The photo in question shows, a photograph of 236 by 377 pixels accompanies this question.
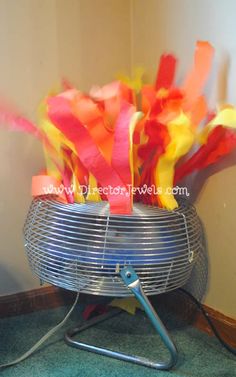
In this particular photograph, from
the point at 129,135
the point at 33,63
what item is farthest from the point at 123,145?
the point at 33,63

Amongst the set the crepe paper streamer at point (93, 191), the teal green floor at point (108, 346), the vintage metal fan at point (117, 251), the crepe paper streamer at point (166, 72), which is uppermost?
the crepe paper streamer at point (166, 72)

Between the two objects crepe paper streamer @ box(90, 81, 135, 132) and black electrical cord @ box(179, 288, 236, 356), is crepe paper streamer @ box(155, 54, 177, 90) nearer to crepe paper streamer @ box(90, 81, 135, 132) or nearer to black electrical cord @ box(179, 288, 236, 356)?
crepe paper streamer @ box(90, 81, 135, 132)

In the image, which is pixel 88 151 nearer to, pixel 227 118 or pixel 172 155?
pixel 172 155

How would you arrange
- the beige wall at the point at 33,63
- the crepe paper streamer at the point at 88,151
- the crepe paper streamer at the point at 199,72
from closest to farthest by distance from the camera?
the crepe paper streamer at the point at 88,151, the crepe paper streamer at the point at 199,72, the beige wall at the point at 33,63

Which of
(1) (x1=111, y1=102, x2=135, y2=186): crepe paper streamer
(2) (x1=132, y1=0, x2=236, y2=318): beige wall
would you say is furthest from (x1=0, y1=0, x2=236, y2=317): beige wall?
(1) (x1=111, y1=102, x2=135, y2=186): crepe paper streamer

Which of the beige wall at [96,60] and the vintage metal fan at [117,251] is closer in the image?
the vintage metal fan at [117,251]

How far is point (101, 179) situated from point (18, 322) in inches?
19.2

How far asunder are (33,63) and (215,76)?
448 mm

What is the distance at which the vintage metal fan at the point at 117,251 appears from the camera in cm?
76

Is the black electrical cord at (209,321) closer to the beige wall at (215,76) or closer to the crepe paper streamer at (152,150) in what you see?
the beige wall at (215,76)

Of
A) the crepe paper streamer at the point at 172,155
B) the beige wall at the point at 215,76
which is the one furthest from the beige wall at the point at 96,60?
the crepe paper streamer at the point at 172,155

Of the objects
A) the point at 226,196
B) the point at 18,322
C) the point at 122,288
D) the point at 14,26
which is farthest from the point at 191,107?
the point at 18,322

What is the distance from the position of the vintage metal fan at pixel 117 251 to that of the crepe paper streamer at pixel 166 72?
0.97ft

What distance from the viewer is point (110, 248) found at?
2.48 ft
